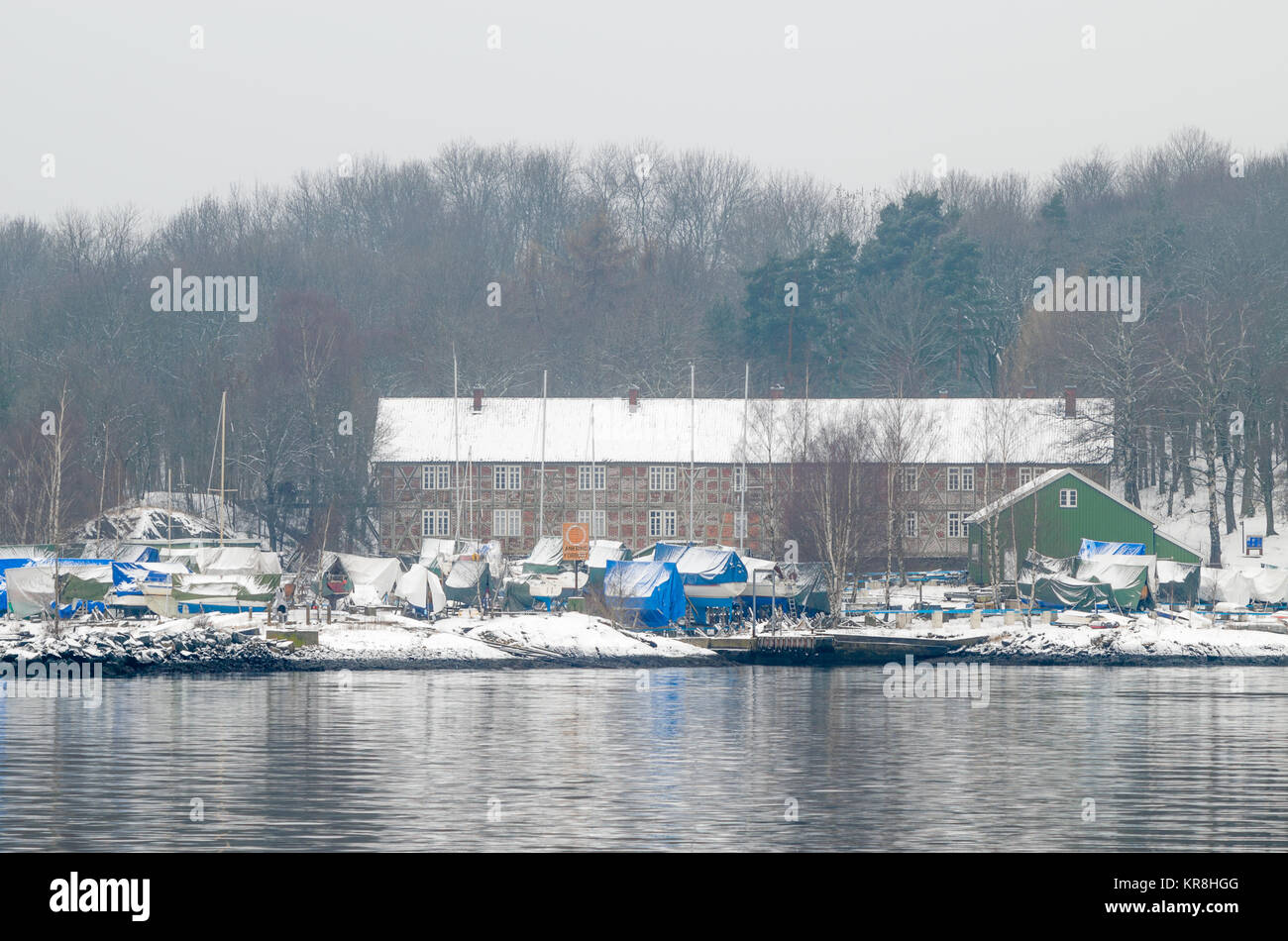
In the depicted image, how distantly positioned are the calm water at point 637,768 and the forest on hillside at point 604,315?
27.8 metres

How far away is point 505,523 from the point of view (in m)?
86.9

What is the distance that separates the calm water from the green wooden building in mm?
25755

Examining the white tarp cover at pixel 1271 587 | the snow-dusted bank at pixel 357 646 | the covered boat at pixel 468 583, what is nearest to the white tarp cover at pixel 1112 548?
the white tarp cover at pixel 1271 587

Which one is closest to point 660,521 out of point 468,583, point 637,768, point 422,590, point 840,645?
point 468,583

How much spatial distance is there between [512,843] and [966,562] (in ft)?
201

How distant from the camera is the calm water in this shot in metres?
21.8

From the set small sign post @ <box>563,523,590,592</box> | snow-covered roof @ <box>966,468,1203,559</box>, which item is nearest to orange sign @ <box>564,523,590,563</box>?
small sign post @ <box>563,523,590,592</box>

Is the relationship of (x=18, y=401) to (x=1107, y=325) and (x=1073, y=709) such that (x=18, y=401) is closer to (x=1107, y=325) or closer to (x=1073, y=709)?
(x=1107, y=325)

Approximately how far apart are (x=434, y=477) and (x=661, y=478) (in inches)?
443

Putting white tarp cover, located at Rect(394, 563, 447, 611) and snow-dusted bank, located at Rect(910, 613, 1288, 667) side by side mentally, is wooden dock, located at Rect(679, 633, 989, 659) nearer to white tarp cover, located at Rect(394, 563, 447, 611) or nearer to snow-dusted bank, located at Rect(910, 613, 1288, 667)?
snow-dusted bank, located at Rect(910, 613, 1288, 667)

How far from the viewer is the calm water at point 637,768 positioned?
71.6 ft

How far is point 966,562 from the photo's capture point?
7981 cm

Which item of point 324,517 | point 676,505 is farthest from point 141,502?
point 676,505

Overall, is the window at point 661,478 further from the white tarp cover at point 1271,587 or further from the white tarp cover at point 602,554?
the white tarp cover at point 1271,587
